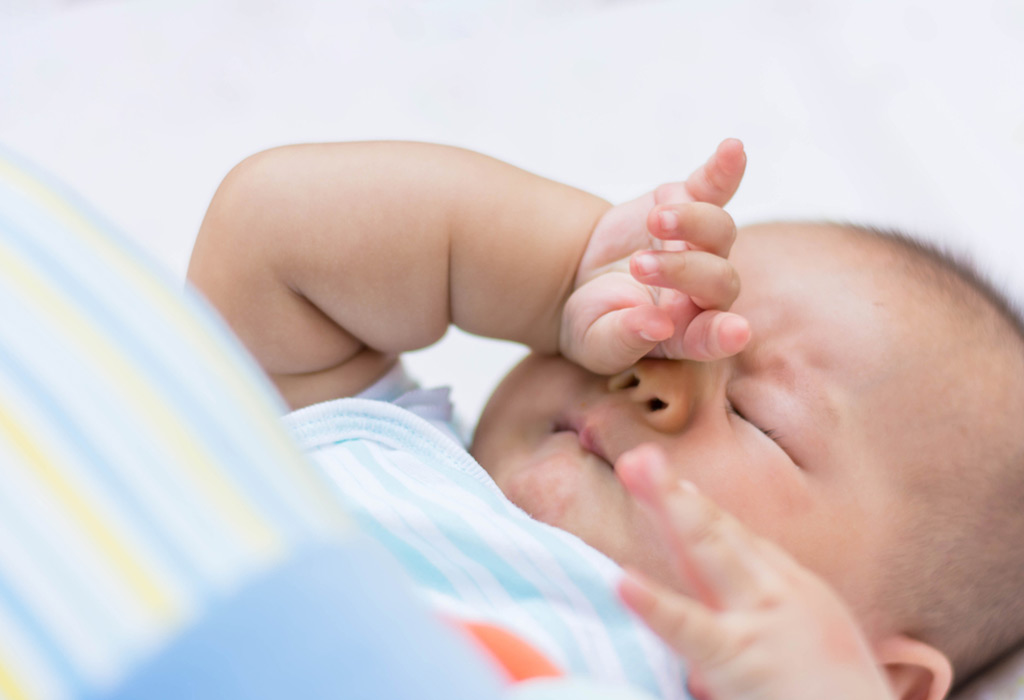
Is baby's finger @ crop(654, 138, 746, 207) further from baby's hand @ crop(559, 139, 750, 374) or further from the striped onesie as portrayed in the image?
the striped onesie

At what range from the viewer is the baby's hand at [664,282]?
56cm

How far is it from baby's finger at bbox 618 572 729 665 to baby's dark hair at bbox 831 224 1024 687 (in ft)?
0.79

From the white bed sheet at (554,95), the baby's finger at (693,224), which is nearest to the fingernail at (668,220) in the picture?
the baby's finger at (693,224)

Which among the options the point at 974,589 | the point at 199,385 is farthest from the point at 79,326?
the point at 974,589

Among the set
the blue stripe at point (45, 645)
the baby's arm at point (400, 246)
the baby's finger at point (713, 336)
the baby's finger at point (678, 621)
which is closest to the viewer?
the blue stripe at point (45, 645)

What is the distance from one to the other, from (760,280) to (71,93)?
0.86 metres

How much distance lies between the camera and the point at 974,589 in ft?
1.97

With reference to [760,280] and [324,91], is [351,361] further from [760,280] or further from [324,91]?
[324,91]

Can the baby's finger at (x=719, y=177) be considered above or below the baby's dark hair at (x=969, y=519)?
above

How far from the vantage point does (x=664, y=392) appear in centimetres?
61

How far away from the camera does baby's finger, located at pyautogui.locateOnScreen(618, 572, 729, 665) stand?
1.24ft

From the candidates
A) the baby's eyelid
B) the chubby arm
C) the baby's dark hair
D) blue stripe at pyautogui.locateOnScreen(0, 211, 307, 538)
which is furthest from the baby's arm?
blue stripe at pyautogui.locateOnScreen(0, 211, 307, 538)

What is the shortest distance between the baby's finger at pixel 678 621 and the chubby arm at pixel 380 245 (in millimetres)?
362

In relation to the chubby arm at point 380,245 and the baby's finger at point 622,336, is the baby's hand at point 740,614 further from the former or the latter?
the chubby arm at point 380,245
